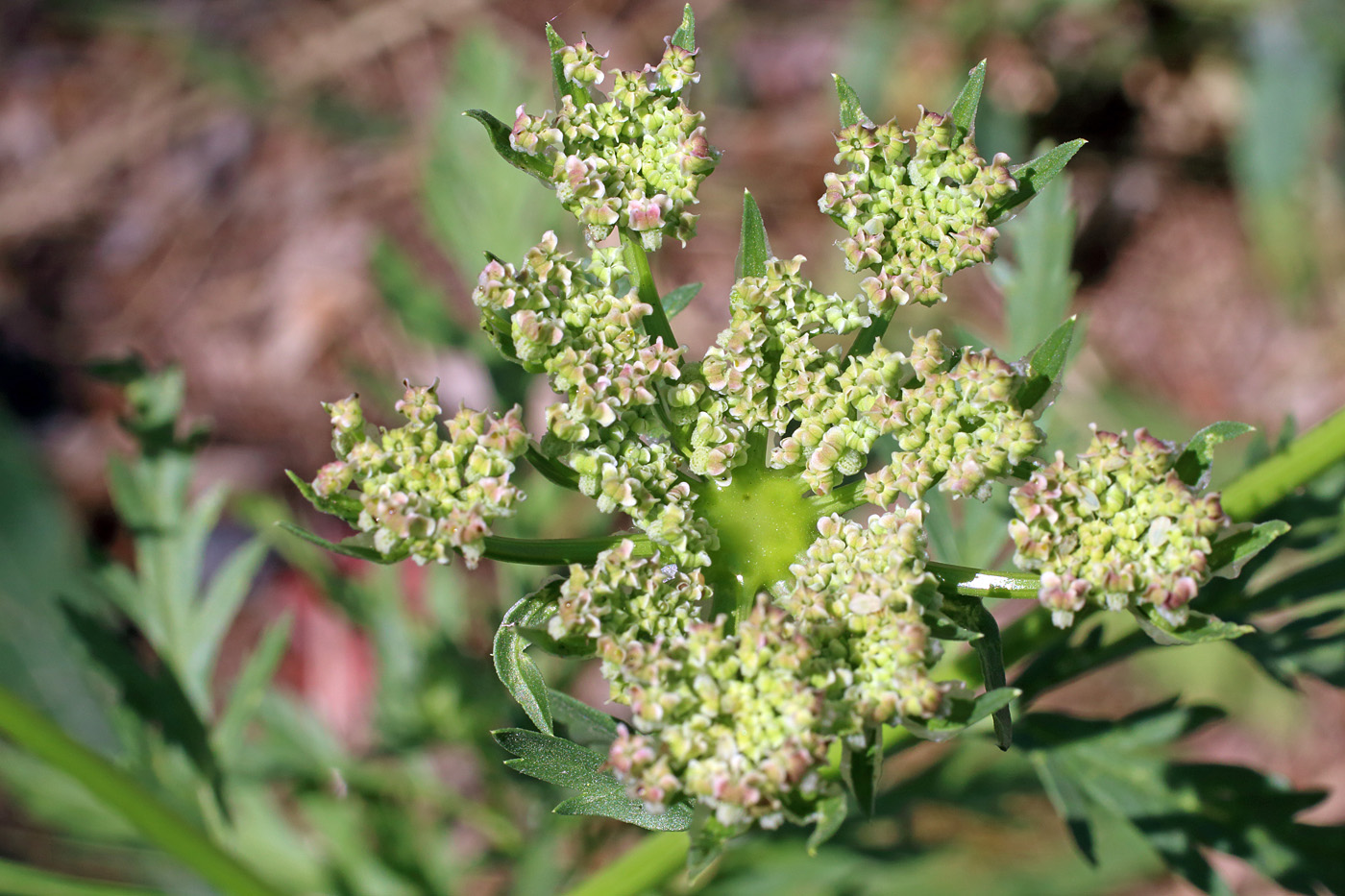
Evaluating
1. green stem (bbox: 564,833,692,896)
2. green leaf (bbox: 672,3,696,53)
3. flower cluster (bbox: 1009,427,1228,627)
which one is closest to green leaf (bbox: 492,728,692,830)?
green stem (bbox: 564,833,692,896)

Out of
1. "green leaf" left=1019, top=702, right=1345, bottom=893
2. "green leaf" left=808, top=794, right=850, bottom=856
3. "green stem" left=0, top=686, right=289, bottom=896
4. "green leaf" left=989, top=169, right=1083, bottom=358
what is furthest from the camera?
"green leaf" left=989, top=169, right=1083, bottom=358

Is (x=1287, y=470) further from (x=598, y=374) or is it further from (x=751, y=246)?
(x=598, y=374)

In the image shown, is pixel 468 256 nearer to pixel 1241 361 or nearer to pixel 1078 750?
pixel 1078 750

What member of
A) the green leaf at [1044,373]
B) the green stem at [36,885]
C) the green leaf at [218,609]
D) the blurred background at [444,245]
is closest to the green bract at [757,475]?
the green leaf at [1044,373]

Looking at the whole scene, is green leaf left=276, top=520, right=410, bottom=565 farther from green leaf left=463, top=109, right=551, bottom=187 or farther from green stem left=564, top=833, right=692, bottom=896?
green stem left=564, top=833, right=692, bottom=896

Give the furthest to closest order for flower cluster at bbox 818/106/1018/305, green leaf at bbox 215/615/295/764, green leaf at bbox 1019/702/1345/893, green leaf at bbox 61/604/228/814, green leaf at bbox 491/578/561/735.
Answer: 1. green leaf at bbox 215/615/295/764
2. green leaf at bbox 61/604/228/814
3. green leaf at bbox 1019/702/1345/893
4. flower cluster at bbox 818/106/1018/305
5. green leaf at bbox 491/578/561/735

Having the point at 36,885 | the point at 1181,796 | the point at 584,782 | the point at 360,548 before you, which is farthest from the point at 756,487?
the point at 36,885

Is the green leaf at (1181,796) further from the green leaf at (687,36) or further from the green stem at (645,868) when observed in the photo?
the green leaf at (687,36)
